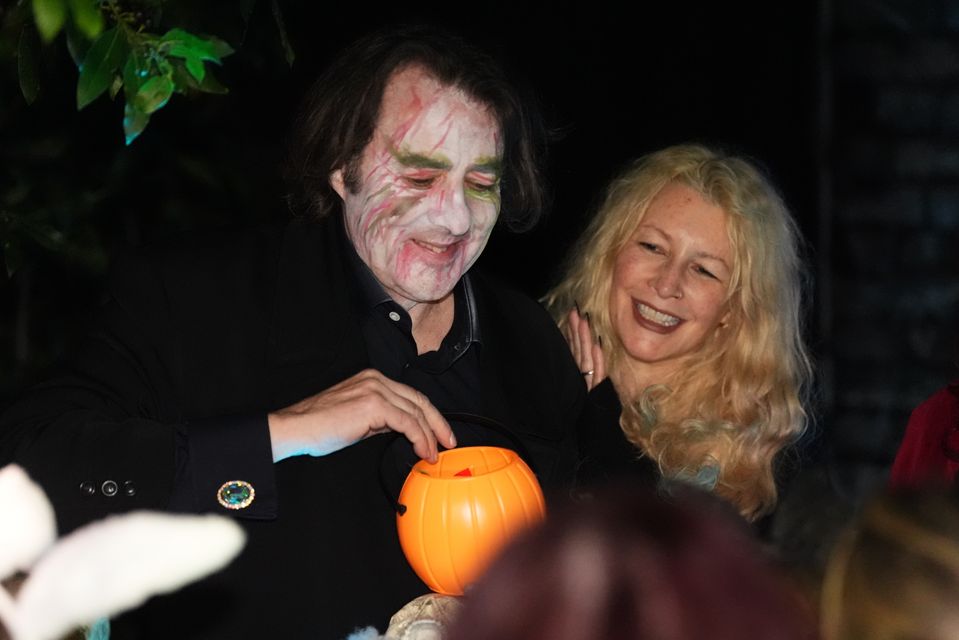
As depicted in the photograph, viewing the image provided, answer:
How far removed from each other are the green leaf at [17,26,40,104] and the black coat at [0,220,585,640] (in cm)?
44

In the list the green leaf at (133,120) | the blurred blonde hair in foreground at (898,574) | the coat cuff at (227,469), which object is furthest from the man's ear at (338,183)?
the blurred blonde hair in foreground at (898,574)

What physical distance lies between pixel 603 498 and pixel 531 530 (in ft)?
0.12

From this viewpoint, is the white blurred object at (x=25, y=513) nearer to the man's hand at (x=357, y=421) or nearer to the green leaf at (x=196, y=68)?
the man's hand at (x=357, y=421)

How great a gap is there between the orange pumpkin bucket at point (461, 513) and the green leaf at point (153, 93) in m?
0.64

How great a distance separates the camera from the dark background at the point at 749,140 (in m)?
3.51

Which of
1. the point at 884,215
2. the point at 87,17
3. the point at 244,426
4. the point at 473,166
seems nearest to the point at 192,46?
the point at 87,17

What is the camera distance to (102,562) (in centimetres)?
169

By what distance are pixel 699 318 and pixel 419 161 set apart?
2.74 feet

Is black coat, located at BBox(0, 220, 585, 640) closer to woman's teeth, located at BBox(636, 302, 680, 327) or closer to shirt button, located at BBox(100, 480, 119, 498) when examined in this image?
shirt button, located at BBox(100, 480, 119, 498)

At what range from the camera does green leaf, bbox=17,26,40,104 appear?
1639 mm

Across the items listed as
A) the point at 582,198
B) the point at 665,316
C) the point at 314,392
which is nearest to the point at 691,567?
the point at 314,392

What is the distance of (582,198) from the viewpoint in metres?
3.67

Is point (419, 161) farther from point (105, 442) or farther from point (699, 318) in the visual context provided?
point (699, 318)

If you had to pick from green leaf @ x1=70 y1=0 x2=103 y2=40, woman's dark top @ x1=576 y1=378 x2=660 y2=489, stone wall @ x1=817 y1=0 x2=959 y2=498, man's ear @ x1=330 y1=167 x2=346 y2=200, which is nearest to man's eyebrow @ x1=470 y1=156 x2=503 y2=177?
man's ear @ x1=330 y1=167 x2=346 y2=200
